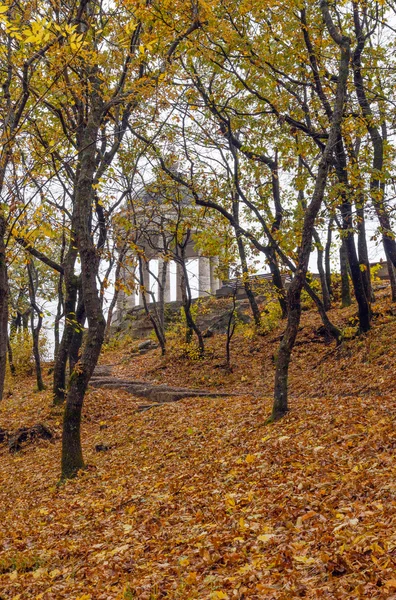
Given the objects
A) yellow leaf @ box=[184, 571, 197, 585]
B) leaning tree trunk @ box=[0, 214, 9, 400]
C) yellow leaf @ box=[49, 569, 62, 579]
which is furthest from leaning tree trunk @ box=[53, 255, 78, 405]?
yellow leaf @ box=[184, 571, 197, 585]

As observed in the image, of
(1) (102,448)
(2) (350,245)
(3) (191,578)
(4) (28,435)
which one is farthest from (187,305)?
(3) (191,578)

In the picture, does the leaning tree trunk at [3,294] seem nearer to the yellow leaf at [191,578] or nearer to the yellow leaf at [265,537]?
the yellow leaf at [191,578]

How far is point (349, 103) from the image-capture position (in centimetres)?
1138

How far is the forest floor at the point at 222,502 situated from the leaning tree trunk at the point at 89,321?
570 millimetres

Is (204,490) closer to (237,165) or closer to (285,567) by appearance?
(285,567)

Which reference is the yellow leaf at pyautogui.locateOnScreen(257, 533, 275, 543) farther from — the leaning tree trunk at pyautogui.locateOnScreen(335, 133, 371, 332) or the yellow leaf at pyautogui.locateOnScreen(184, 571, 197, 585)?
the leaning tree trunk at pyautogui.locateOnScreen(335, 133, 371, 332)

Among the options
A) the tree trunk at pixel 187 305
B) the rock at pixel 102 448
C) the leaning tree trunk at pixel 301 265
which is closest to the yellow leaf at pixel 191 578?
the leaning tree trunk at pixel 301 265

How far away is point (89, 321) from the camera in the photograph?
8.26 meters

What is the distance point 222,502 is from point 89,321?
384cm

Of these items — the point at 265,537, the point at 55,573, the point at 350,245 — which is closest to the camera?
the point at 265,537

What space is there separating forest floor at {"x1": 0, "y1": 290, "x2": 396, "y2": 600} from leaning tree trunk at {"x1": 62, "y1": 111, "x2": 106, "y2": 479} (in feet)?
1.87

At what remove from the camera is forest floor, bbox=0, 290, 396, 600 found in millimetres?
3793

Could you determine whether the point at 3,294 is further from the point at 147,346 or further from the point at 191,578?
the point at 147,346

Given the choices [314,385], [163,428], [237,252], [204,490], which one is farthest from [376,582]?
[237,252]
